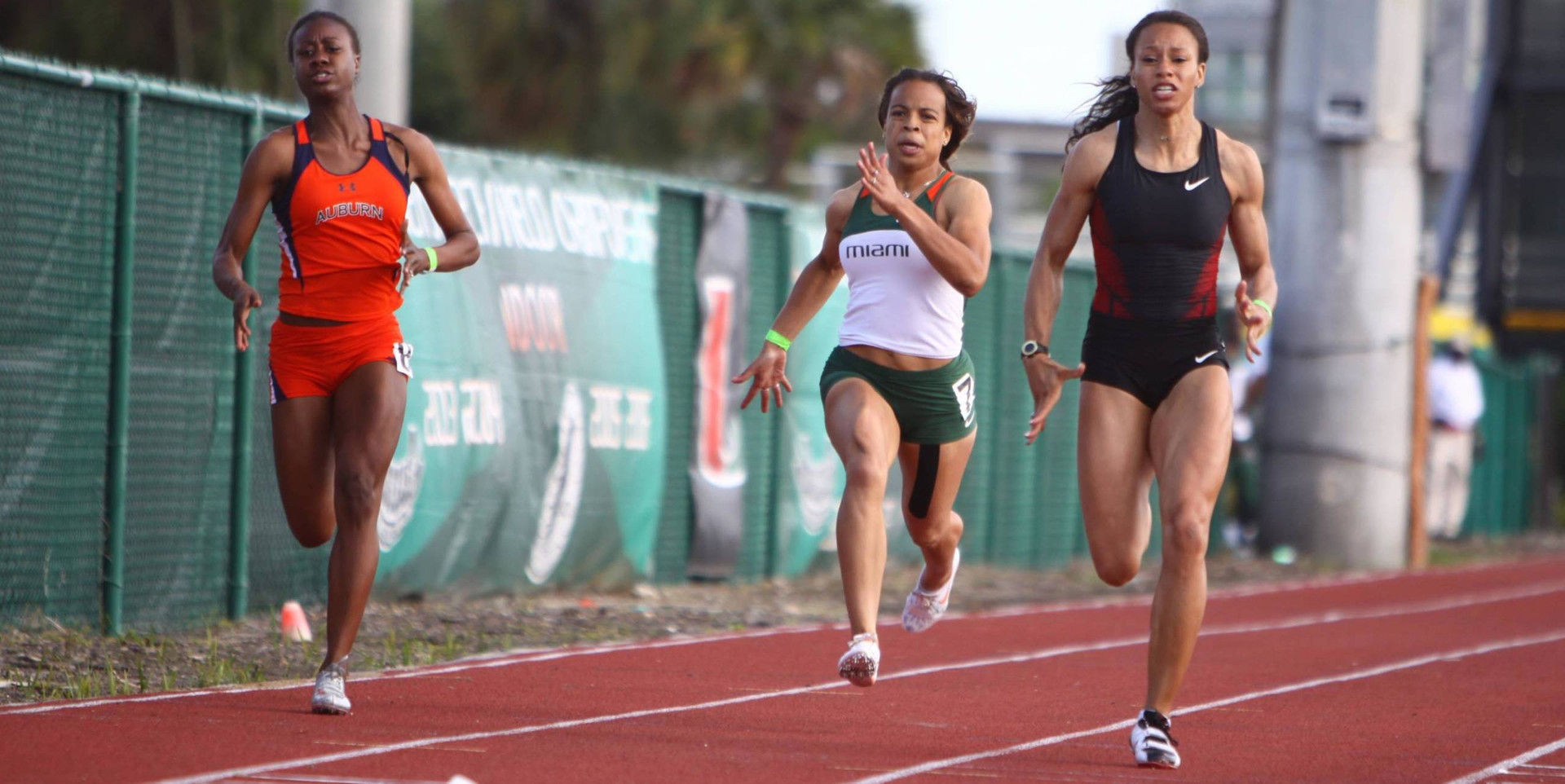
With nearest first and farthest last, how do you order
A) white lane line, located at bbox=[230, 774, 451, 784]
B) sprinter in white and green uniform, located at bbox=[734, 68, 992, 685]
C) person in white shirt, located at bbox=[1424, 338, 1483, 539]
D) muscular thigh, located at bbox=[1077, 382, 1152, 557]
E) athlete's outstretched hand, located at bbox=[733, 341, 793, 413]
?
white lane line, located at bbox=[230, 774, 451, 784] → muscular thigh, located at bbox=[1077, 382, 1152, 557] → sprinter in white and green uniform, located at bbox=[734, 68, 992, 685] → athlete's outstretched hand, located at bbox=[733, 341, 793, 413] → person in white shirt, located at bbox=[1424, 338, 1483, 539]

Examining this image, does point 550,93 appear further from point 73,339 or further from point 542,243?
point 73,339

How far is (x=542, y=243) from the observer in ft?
41.8

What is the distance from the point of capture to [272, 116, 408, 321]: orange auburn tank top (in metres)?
7.68

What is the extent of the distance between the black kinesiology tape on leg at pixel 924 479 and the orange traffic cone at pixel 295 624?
10.1 ft

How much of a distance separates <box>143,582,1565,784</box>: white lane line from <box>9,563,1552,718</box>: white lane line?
1.21 metres

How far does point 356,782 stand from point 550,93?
3332 centimetres

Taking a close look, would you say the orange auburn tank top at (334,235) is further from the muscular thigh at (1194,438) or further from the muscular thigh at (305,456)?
the muscular thigh at (1194,438)

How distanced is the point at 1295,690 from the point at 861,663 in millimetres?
2844

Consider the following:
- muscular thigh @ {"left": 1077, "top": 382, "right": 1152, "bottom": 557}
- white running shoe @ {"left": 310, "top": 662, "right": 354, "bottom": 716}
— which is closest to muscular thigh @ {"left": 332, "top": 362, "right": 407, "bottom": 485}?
white running shoe @ {"left": 310, "top": 662, "right": 354, "bottom": 716}

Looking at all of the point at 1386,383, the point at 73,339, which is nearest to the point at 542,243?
the point at 73,339

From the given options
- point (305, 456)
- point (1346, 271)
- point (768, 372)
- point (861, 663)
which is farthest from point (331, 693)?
point (1346, 271)

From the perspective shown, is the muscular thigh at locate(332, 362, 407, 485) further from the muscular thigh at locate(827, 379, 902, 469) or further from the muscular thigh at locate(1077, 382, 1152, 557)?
the muscular thigh at locate(1077, 382, 1152, 557)

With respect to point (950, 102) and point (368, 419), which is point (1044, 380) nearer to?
point (950, 102)

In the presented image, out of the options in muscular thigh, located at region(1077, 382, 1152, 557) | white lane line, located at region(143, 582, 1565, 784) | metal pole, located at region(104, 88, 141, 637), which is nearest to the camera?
white lane line, located at region(143, 582, 1565, 784)
